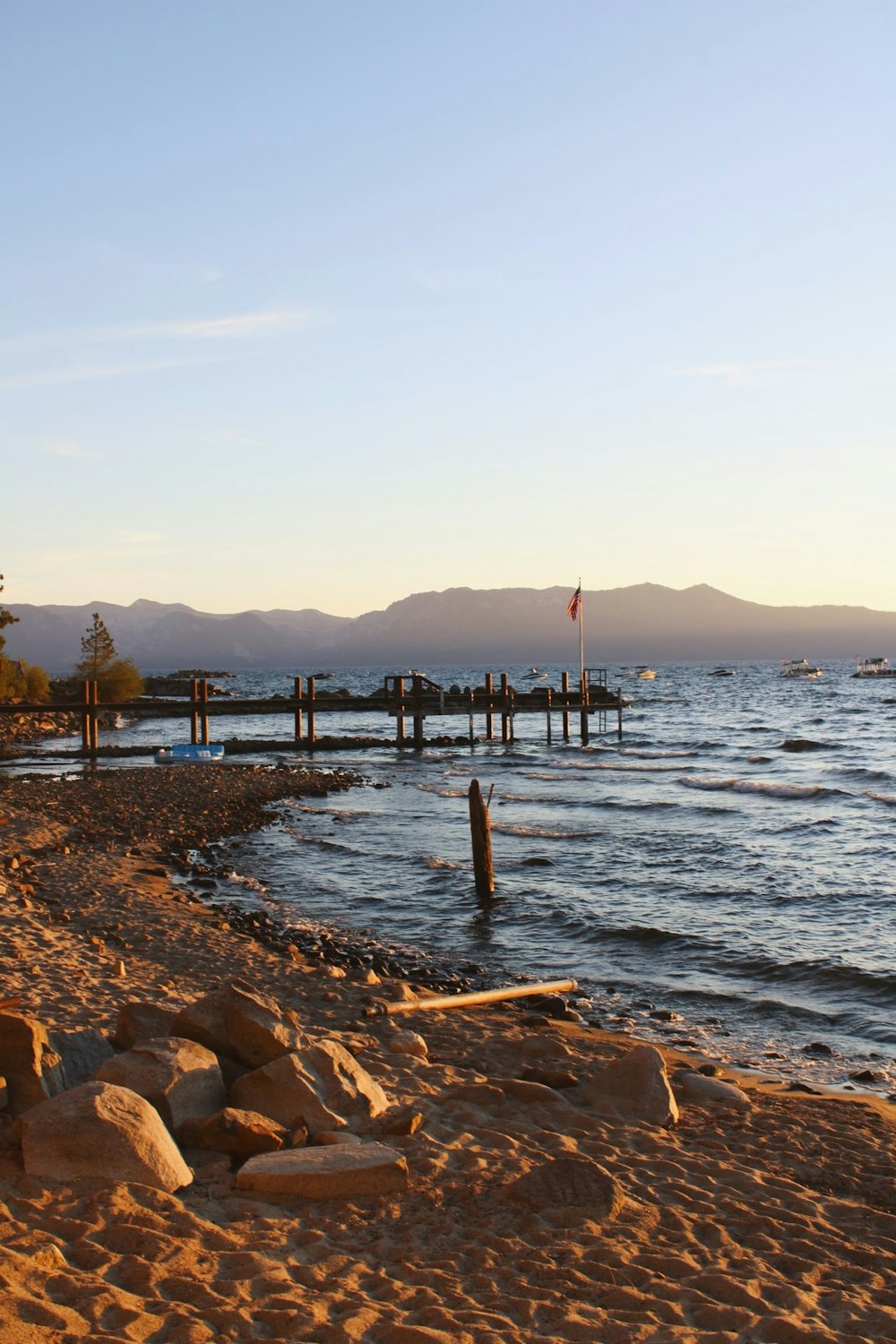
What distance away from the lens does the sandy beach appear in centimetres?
459

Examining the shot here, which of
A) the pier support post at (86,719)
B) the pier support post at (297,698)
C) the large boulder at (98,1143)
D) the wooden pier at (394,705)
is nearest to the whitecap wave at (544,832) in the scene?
the wooden pier at (394,705)

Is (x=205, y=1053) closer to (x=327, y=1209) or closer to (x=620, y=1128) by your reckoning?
(x=327, y=1209)

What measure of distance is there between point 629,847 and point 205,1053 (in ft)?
53.3

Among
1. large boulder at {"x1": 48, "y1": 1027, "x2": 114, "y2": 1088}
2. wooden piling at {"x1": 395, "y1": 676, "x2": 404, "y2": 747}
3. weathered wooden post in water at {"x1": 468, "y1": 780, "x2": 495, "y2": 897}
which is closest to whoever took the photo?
large boulder at {"x1": 48, "y1": 1027, "x2": 114, "y2": 1088}

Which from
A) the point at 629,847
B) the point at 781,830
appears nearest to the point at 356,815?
the point at 629,847

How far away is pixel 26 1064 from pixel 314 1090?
64.6 inches

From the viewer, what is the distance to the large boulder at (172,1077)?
6.03 m

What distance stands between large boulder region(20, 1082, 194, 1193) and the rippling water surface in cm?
625

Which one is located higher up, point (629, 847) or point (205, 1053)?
point (205, 1053)

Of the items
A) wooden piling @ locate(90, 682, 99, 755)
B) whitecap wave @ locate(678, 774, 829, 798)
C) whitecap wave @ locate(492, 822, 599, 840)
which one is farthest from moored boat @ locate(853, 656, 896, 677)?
whitecap wave @ locate(492, 822, 599, 840)

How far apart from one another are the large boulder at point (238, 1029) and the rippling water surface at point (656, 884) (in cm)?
500

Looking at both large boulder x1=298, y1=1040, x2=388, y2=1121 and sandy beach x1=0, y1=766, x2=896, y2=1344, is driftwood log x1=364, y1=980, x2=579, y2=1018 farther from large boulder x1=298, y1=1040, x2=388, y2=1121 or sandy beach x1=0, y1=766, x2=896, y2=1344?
large boulder x1=298, y1=1040, x2=388, y2=1121

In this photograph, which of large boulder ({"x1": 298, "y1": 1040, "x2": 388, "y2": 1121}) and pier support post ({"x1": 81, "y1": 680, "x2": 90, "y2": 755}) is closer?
large boulder ({"x1": 298, "y1": 1040, "x2": 388, "y2": 1121})

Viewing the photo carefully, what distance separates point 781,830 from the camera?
24.5 metres
